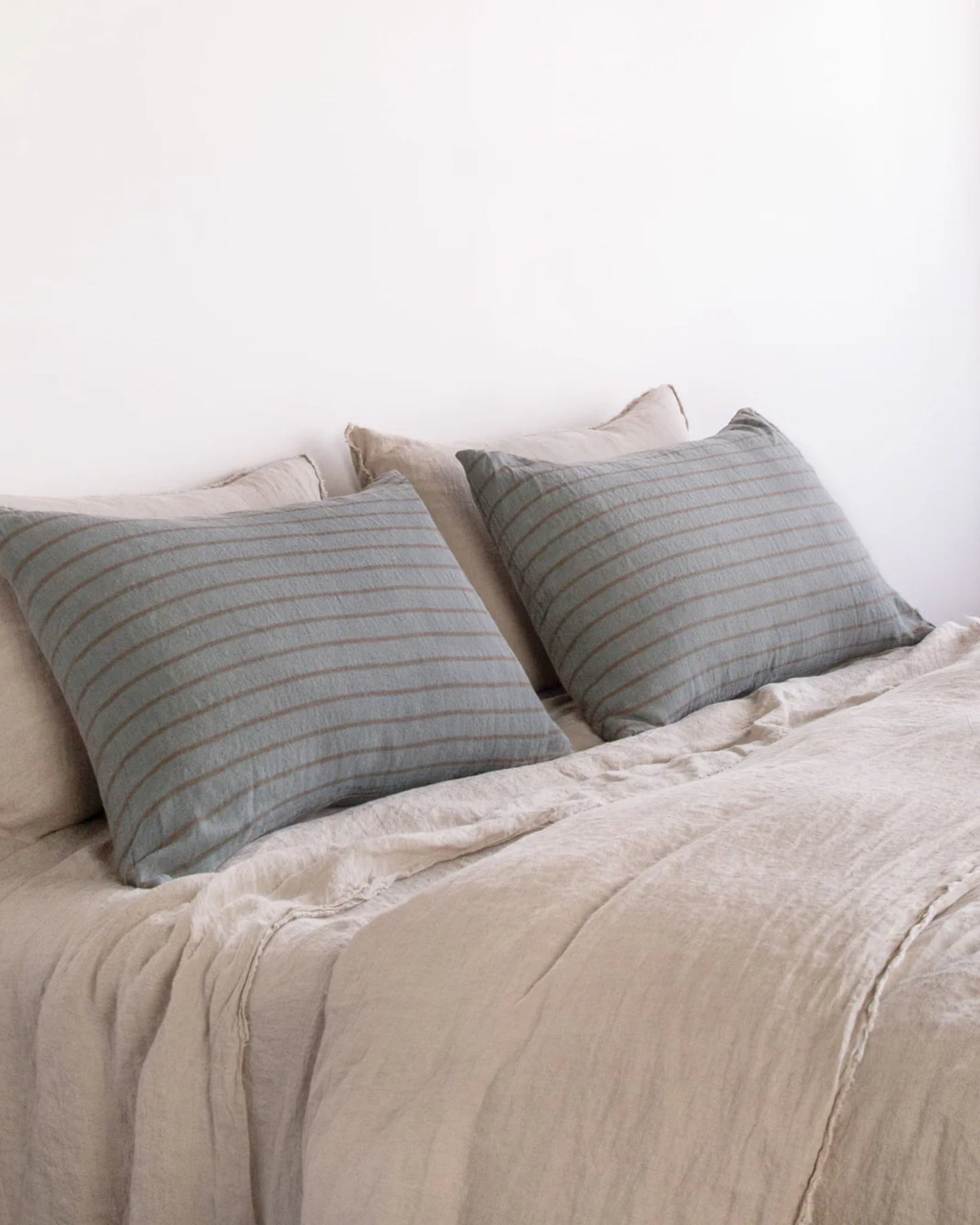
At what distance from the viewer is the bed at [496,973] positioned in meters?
0.84

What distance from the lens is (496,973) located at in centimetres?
98

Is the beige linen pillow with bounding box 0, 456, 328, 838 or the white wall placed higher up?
the white wall

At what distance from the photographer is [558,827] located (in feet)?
3.92

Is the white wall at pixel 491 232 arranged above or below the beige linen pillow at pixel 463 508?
above

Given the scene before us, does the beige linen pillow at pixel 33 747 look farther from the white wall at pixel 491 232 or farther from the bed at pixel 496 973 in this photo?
the white wall at pixel 491 232

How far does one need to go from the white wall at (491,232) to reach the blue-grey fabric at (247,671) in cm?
36

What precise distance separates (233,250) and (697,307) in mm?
1133

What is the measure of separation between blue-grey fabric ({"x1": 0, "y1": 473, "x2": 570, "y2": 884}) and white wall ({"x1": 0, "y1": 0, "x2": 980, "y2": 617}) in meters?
0.36

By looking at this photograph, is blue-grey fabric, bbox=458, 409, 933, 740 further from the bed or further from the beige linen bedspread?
the beige linen bedspread

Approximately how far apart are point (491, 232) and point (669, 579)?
31.7 inches

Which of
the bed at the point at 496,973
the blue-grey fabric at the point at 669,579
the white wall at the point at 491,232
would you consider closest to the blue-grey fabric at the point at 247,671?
the bed at the point at 496,973

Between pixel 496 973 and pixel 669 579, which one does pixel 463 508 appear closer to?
pixel 669 579

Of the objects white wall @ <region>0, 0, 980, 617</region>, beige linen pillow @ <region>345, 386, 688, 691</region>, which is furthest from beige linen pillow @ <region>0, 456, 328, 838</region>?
beige linen pillow @ <region>345, 386, 688, 691</region>

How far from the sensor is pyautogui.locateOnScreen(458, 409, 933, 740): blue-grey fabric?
5.90ft
